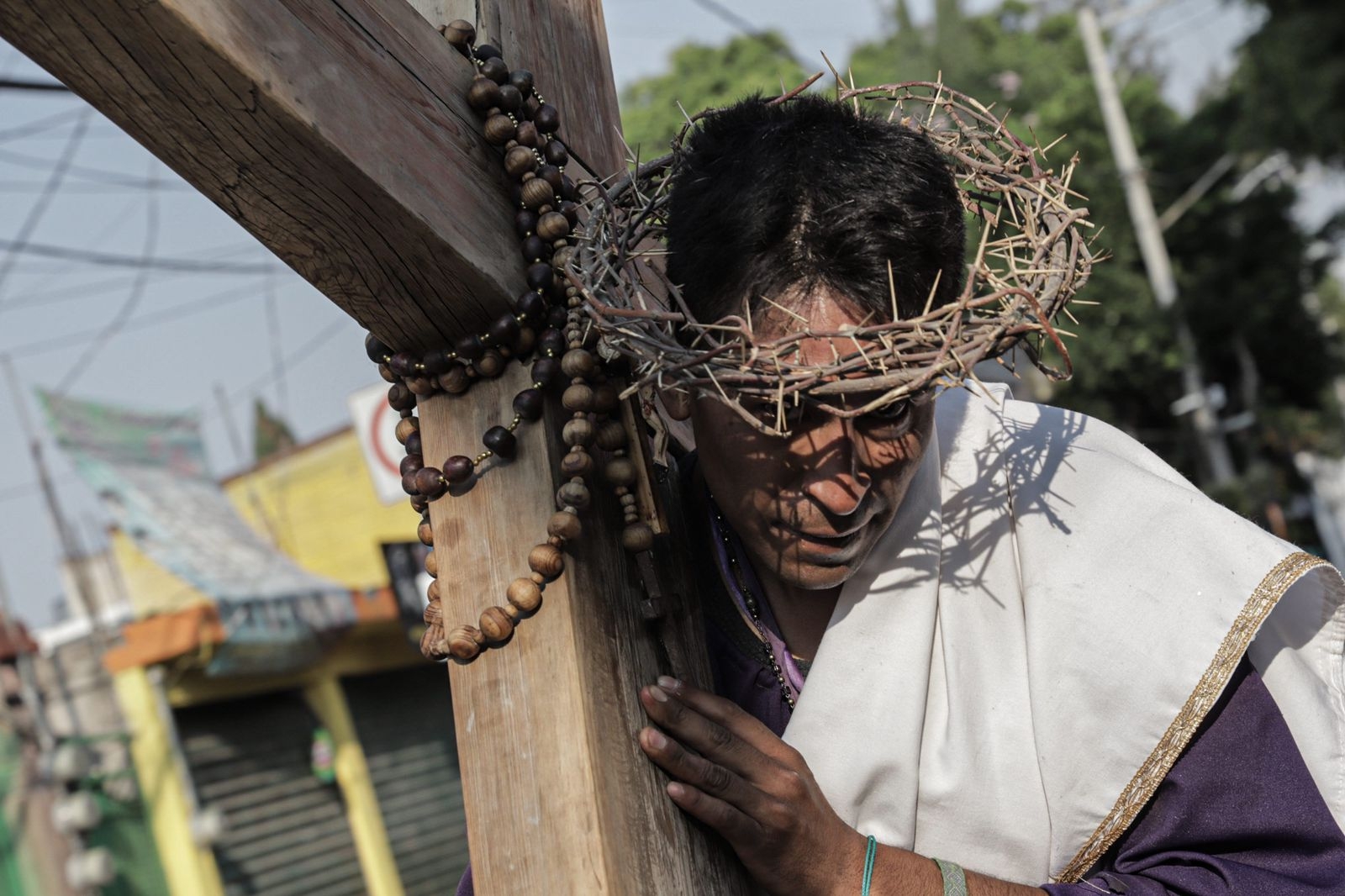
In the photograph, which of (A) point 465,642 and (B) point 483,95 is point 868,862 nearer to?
(A) point 465,642

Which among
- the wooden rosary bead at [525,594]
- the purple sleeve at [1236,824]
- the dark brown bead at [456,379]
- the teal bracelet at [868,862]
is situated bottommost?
the purple sleeve at [1236,824]

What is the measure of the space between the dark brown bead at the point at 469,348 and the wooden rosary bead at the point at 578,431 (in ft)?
0.60

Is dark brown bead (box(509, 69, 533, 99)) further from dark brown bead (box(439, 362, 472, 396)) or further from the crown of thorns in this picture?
dark brown bead (box(439, 362, 472, 396))

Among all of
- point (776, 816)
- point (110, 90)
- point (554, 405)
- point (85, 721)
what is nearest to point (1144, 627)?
point (776, 816)

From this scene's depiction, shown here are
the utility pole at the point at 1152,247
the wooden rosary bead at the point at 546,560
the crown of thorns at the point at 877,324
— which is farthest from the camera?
the utility pole at the point at 1152,247

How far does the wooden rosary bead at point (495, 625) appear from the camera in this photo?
5.62 feet

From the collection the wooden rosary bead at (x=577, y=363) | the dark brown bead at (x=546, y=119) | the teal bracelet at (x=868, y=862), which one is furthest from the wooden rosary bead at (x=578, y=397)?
the teal bracelet at (x=868, y=862)

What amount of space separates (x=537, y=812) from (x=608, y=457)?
1.77 feet

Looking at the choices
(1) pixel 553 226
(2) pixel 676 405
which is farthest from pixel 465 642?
(1) pixel 553 226

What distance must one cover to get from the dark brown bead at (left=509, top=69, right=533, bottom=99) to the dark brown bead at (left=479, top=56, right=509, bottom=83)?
2 centimetres

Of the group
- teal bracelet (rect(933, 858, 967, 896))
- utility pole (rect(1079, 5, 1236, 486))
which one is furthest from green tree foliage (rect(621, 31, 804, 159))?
teal bracelet (rect(933, 858, 967, 896))

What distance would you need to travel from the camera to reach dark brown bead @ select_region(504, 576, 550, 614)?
171 centimetres

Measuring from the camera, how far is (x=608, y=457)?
73.5 inches

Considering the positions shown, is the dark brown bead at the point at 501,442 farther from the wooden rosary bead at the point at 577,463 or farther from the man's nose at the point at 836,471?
the man's nose at the point at 836,471
